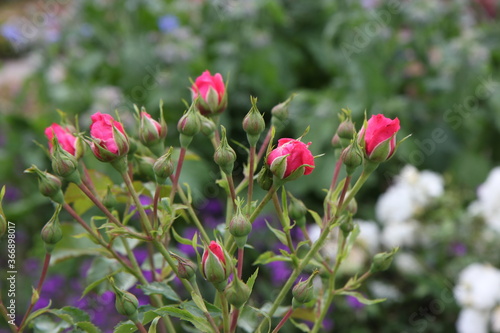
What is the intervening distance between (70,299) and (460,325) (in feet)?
3.12

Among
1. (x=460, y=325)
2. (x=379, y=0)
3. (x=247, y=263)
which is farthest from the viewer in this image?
(x=379, y=0)

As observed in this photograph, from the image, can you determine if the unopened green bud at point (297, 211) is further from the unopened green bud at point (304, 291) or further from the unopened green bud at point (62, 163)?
the unopened green bud at point (62, 163)

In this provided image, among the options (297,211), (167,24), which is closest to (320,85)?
(167,24)

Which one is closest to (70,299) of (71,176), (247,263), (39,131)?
(247,263)

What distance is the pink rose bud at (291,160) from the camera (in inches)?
21.8

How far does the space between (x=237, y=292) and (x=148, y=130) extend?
18 centimetres

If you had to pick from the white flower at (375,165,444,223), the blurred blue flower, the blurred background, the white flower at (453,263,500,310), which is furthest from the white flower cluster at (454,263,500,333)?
the blurred blue flower

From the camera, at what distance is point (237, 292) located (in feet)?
1.78

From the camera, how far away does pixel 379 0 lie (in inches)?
84.0

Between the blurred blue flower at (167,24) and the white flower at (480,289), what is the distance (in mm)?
1366

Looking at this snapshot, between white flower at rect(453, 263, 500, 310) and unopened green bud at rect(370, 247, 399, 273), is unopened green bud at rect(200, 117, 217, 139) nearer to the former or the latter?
unopened green bud at rect(370, 247, 399, 273)

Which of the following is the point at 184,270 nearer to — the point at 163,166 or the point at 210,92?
the point at 163,166

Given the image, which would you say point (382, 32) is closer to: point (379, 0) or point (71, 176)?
point (379, 0)

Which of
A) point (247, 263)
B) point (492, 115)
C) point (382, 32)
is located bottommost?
point (247, 263)
